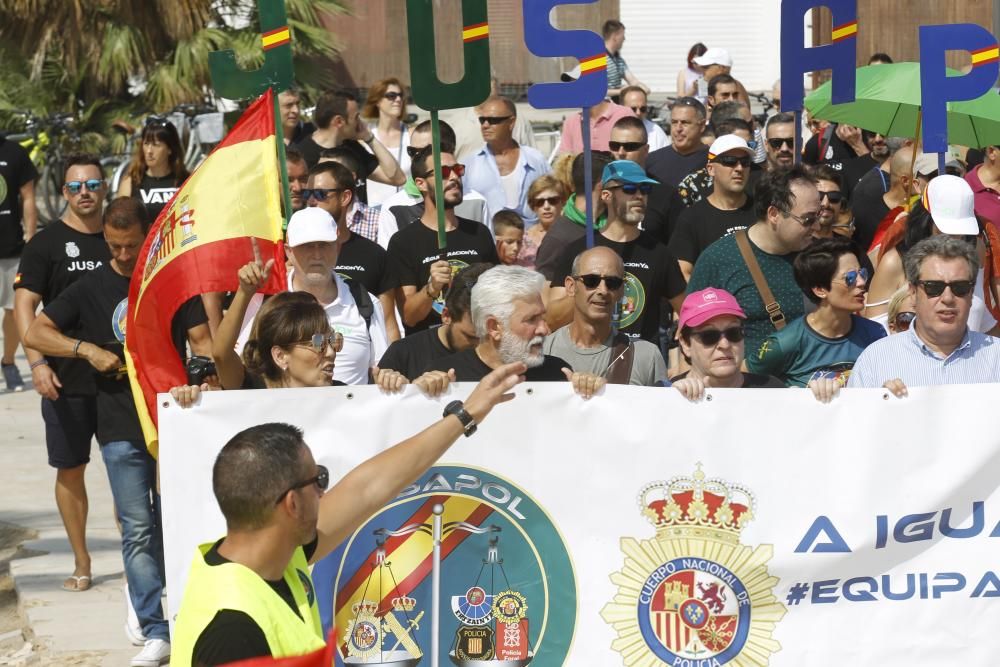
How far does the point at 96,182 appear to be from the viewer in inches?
303

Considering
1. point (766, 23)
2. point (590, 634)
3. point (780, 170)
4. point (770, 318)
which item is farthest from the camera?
point (766, 23)

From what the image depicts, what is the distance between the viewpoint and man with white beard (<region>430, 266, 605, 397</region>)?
5.75 metres

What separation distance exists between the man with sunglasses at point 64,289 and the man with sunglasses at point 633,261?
7.31 ft

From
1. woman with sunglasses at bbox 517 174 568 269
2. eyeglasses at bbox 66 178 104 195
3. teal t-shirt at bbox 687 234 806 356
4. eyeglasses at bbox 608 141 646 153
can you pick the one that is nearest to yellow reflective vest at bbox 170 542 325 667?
teal t-shirt at bbox 687 234 806 356

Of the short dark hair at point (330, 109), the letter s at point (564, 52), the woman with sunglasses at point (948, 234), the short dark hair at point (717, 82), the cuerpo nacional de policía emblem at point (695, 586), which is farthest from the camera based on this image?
the short dark hair at point (717, 82)

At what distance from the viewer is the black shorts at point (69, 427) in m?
7.36

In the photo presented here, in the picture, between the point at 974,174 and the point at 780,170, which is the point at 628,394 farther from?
the point at 974,174

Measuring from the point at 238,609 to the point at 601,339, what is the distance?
327 cm

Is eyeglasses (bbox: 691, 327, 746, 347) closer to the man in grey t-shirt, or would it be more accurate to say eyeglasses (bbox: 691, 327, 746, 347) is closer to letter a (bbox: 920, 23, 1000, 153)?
the man in grey t-shirt

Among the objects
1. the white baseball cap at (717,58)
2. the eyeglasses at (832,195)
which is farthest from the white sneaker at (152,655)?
the white baseball cap at (717,58)

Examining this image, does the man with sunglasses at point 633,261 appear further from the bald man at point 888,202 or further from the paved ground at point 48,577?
the paved ground at point 48,577

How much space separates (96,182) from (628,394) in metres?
3.39

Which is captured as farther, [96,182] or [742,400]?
[96,182]

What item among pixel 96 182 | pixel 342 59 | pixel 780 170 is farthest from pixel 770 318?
pixel 342 59
